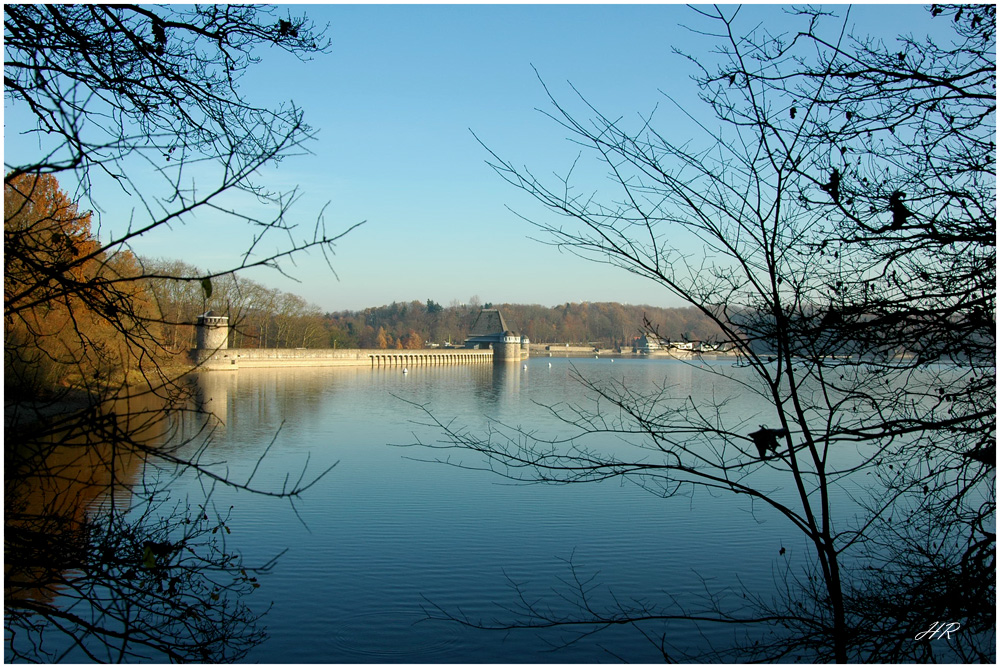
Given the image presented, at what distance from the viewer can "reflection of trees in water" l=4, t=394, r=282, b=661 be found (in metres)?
2.60

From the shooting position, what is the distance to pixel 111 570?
4262mm

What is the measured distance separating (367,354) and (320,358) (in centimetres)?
681

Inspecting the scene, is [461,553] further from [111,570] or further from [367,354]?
[367,354]

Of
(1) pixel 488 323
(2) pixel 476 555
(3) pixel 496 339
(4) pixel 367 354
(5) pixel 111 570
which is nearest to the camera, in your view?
(5) pixel 111 570

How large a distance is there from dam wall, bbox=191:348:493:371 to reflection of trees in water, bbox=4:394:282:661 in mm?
37142

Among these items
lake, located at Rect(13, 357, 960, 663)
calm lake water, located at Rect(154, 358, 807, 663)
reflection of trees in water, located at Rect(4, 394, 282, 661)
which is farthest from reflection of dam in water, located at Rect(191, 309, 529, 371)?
reflection of trees in water, located at Rect(4, 394, 282, 661)

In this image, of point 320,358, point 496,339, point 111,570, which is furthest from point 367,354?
point 111,570

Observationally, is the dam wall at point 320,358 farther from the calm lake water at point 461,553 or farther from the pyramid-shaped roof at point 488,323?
the calm lake water at point 461,553

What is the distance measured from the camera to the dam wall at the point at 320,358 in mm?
50219

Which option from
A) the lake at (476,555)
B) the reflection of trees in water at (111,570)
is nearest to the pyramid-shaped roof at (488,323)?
the lake at (476,555)

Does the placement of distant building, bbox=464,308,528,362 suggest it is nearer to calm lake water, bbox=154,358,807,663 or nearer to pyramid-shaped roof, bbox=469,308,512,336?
pyramid-shaped roof, bbox=469,308,512,336

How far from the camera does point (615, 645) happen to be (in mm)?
6527

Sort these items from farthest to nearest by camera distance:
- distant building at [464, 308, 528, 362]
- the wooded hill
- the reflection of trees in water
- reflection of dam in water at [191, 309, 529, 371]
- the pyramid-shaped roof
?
the pyramid-shaped roof, distant building at [464, 308, 528, 362], the wooded hill, reflection of dam in water at [191, 309, 529, 371], the reflection of trees in water

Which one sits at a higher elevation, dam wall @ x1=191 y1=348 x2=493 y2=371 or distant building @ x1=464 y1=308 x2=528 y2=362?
distant building @ x1=464 y1=308 x2=528 y2=362
